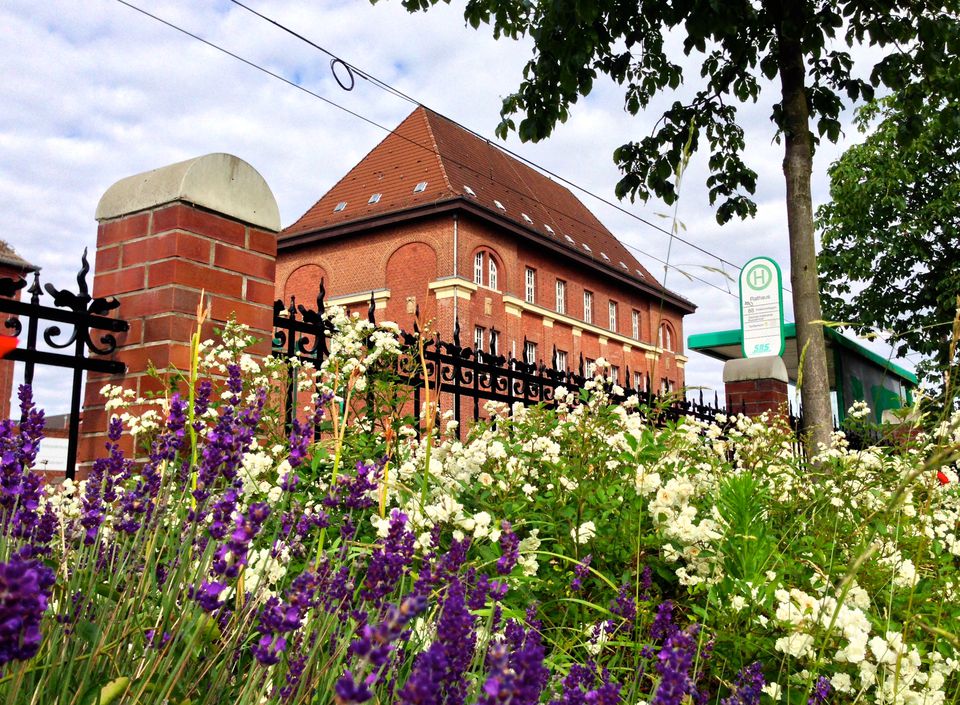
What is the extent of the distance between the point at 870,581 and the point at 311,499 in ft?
6.13

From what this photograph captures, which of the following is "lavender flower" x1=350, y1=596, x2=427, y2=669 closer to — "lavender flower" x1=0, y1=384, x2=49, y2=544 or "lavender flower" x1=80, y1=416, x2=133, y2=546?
"lavender flower" x1=0, y1=384, x2=49, y2=544

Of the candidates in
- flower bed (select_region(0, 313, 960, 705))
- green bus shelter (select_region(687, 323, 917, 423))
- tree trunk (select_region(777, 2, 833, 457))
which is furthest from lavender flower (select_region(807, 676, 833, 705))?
green bus shelter (select_region(687, 323, 917, 423))

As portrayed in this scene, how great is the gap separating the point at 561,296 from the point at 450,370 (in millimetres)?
28213

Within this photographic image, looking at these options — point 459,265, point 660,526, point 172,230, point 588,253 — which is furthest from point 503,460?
point 588,253

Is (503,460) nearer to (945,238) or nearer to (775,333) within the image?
(775,333)

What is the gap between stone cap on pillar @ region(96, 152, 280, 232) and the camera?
4297mm

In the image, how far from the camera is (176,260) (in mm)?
4176

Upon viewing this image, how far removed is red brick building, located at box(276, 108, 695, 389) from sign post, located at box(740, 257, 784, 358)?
56.9 feet

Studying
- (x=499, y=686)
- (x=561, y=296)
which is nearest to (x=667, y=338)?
(x=561, y=296)

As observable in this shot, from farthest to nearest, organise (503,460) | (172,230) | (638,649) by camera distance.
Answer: (172,230), (503,460), (638,649)

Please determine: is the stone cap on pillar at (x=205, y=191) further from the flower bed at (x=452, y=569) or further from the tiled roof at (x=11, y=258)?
the tiled roof at (x=11, y=258)

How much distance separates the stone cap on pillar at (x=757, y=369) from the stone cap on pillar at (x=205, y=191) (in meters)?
5.94

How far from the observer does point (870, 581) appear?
2619 mm

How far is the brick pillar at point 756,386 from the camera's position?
8883 millimetres
